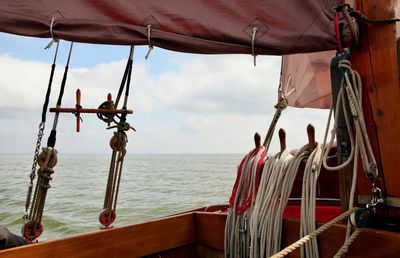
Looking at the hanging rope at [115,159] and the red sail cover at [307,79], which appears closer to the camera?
the hanging rope at [115,159]

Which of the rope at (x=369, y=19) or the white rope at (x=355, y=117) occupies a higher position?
the rope at (x=369, y=19)

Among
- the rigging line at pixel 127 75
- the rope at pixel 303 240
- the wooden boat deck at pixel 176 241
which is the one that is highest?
the rigging line at pixel 127 75

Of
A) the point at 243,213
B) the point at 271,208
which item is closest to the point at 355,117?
the point at 271,208

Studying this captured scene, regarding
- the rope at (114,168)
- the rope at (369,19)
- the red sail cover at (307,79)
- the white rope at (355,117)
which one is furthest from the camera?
the red sail cover at (307,79)

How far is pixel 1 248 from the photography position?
5.50 feet

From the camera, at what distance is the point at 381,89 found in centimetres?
151

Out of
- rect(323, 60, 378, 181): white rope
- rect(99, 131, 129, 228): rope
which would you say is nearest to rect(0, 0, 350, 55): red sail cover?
rect(323, 60, 378, 181): white rope

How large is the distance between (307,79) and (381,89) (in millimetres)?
1848

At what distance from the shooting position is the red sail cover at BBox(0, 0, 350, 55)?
1.65 meters

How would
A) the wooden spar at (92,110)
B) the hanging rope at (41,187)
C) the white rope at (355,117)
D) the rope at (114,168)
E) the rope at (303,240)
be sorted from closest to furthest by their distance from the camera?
the rope at (303,240), the white rope at (355,117), the hanging rope at (41,187), the wooden spar at (92,110), the rope at (114,168)

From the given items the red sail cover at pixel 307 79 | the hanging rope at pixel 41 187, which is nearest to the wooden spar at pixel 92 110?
the hanging rope at pixel 41 187

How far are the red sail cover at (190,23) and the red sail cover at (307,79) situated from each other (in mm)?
1462

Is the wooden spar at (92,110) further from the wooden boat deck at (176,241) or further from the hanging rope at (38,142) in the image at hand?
the wooden boat deck at (176,241)

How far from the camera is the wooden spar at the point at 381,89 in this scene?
147 centimetres
